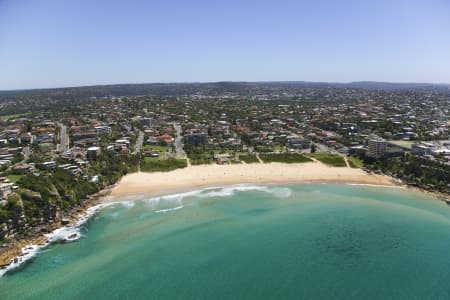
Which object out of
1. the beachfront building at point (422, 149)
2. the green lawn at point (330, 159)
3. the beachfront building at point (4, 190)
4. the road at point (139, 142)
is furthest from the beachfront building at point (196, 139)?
the beachfront building at point (422, 149)

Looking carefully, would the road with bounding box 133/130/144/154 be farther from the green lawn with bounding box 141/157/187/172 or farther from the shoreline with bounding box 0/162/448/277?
the shoreline with bounding box 0/162/448/277

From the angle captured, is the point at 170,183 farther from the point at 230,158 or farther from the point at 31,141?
the point at 31,141

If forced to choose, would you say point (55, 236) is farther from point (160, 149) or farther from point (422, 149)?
point (422, 149)

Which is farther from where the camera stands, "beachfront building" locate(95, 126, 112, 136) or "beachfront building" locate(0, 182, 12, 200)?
"beachfront building" locate(95, 126, 112, 136)

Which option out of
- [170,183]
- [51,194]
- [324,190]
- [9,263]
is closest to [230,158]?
[170,183]

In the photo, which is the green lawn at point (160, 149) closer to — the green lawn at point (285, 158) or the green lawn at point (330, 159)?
the green lawn at point (285, 158)

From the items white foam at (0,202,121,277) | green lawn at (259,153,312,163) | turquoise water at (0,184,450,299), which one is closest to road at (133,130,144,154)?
green lawn at (259,153,312,163)
